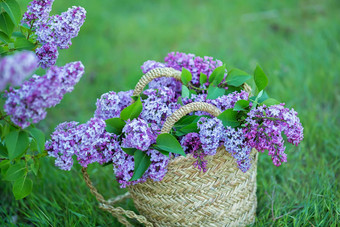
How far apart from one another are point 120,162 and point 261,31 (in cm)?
299

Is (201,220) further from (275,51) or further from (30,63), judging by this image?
(275,51)

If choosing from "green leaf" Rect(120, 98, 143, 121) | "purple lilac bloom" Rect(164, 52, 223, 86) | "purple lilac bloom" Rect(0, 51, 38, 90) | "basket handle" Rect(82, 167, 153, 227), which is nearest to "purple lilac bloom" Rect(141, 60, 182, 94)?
"purple lilac bloom" Rect(164, 52, 223, 86)

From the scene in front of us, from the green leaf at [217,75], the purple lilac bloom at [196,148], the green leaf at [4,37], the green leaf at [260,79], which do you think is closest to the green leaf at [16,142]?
the green leaf at [4,37]

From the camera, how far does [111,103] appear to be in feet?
5.06

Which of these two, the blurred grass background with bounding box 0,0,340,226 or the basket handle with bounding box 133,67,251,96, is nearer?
the basket handle with bounding box 133,67,251,96

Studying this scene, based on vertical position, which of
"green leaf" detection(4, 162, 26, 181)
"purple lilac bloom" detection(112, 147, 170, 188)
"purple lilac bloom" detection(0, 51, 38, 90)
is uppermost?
"purple lilac bloom" detection(0, 51, 38, 90)

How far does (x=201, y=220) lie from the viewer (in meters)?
1.53

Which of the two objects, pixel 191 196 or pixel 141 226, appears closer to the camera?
pixel 191 196

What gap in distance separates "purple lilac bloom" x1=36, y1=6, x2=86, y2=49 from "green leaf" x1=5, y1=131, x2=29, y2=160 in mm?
390

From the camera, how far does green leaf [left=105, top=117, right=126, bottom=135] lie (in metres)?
1.44

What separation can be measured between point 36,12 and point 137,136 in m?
0.65

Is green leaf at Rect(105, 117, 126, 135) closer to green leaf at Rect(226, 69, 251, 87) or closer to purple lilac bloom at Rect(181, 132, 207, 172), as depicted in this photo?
purple lilac bloom at Rect(181, 132, 207, 172)

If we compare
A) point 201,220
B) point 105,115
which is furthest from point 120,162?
point 201,220

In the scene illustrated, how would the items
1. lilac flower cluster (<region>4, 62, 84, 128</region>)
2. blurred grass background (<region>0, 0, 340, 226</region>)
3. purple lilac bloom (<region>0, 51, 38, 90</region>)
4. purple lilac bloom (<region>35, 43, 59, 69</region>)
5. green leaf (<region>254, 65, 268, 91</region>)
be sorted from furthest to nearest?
blurred grass background (<region>0, 0, 340, 226</region>), green leaf (<region>254, 65, 268, 91</region>), purple lilac bloom (<region>35, 43, 59, 69</region>), lilac flower cluster (<region>4, 62, 84, 128</region>), purple lilac bloom (<region>0, 51, 38, 90</region>)
